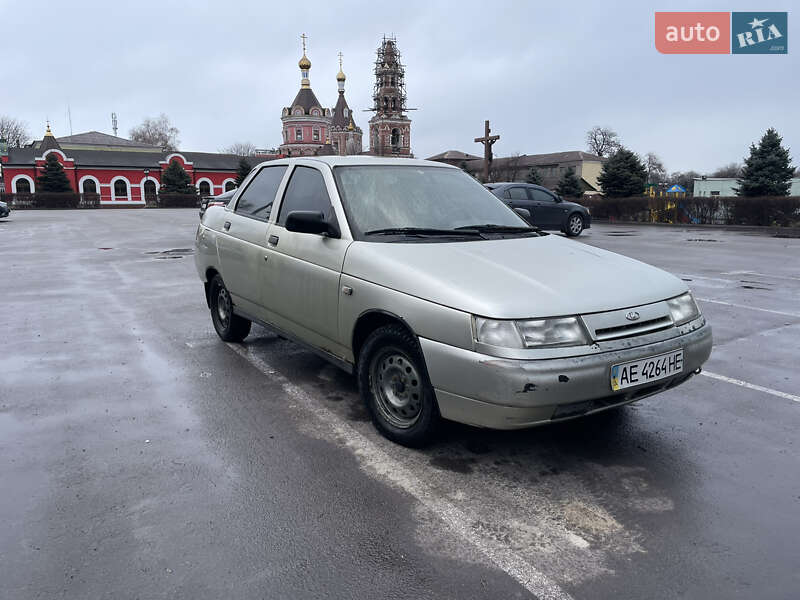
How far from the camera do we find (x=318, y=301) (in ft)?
13.3

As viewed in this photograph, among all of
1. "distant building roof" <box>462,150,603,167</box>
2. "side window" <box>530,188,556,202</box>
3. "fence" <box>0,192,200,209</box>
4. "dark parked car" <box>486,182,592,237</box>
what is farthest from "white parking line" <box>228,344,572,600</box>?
"distant building roof" <box>462,150,603,167</box>

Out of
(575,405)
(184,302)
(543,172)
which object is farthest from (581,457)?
(543,172)

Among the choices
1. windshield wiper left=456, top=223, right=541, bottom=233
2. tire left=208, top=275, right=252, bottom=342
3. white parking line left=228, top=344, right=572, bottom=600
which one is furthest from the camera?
tire left=208, top=275, right=252, bottom=342

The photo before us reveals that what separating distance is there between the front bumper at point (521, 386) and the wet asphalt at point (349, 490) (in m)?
0.41

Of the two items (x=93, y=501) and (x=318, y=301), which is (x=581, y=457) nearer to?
(x=318, y=301)

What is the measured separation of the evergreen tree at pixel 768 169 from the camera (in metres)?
29.8

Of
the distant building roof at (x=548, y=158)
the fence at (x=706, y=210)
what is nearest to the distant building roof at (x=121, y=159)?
the distant building roof at (x=548, y=158)

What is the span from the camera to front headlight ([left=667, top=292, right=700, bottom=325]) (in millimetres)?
3484

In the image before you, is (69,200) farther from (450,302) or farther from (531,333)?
(531,333)

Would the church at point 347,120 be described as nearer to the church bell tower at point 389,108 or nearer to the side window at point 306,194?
the church bell tower at point 389,108

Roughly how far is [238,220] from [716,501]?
423 cm

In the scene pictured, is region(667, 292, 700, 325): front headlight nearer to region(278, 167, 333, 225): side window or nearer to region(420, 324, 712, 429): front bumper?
region(420, 324, 712, 429): front bumper

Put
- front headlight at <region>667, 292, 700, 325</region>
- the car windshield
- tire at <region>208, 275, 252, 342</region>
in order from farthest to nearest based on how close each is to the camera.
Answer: tire at <region>208, 275, 252, 342</region>, the car windshield, front headlight at <region>667, 292, 700, 325</region>

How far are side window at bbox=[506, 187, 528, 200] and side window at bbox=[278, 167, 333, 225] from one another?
14.1 meters
